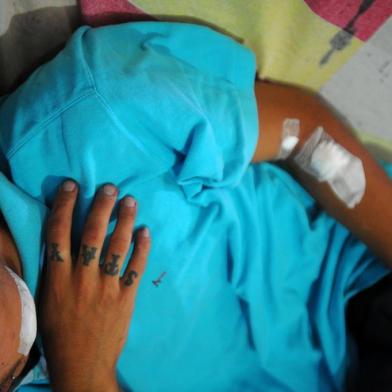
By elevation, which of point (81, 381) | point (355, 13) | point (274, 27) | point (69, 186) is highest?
point (355, 13)

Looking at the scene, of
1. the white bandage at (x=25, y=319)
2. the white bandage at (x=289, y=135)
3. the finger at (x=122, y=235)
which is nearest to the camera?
the white bandage at (x=25, y=319)

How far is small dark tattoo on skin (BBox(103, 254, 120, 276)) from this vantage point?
2.65 feet

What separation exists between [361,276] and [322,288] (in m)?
0.09

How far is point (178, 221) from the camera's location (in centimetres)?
86

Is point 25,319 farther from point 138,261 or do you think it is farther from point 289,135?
point 289,135

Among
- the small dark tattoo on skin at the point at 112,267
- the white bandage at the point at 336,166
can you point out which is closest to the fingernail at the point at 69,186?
the small dark tattoo on skin at the point at 112,267

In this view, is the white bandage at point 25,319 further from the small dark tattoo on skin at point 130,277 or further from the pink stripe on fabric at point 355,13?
the pink stripe on fabric at point 355,13

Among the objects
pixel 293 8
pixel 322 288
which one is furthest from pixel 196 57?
pixel 322 288

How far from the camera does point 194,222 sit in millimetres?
887

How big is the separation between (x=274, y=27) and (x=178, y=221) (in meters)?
0.40

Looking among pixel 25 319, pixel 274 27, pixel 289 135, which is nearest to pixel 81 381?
pixel 25 319

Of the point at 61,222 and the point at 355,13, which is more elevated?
the point at 355,13

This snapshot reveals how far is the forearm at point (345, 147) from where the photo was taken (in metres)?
0.91

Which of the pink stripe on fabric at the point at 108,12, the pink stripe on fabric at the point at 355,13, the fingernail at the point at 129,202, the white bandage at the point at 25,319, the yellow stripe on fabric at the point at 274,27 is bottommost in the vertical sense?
the white bandage at the point at 25,319
